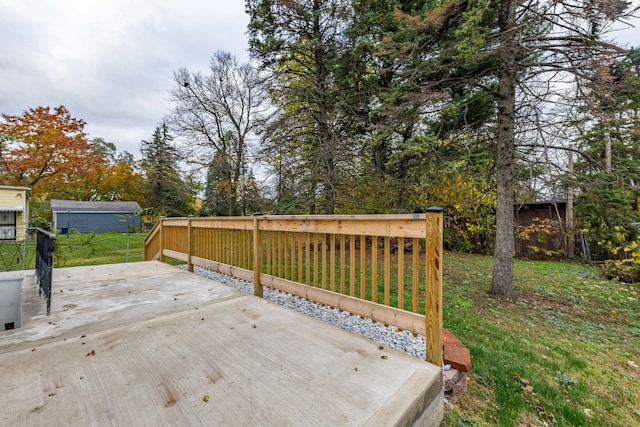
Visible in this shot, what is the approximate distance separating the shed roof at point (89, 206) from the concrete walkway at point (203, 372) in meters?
23.5

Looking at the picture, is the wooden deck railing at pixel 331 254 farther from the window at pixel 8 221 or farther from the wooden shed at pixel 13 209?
the window at pixel 8 221

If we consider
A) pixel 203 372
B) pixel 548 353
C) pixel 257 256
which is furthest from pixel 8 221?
pixel 548 353

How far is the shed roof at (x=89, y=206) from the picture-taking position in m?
21.0

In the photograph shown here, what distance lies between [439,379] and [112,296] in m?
3.57

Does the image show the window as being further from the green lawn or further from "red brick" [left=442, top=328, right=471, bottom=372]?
"red brick" [left=442, top=328, right=471, bottom=372]

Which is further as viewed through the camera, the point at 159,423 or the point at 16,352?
the point at 16,352

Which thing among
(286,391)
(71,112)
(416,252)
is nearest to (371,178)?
(416,252)

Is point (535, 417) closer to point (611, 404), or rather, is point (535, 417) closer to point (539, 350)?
point (611, 404)

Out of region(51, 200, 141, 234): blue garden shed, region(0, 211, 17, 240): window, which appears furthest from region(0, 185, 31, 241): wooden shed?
region(51, 200, 141, 234): blue garden shed

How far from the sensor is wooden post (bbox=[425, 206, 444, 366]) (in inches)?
70.1

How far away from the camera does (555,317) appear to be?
4.20m

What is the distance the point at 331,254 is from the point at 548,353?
2.59 meters

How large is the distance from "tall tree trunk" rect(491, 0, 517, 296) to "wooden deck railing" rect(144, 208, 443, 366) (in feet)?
5.01

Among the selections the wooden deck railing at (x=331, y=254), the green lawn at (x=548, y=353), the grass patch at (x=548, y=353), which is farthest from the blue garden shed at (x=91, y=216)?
the grass patch at (x=548, y=353)
